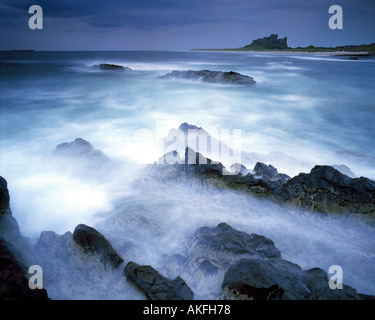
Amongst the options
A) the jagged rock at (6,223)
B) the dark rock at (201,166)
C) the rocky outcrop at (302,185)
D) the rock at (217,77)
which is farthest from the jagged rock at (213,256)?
the rock at (217,77)

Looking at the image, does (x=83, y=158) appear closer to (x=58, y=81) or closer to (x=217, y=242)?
(x=217, y=242)

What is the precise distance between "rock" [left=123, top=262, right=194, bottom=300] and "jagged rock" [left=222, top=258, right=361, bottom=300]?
518mm

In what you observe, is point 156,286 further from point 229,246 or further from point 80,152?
point 80,152

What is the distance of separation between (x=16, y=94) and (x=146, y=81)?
353 inches

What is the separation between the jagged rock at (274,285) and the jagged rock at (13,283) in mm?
2165

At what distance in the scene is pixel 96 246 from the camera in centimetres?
345

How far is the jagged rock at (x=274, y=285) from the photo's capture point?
2.64 metres

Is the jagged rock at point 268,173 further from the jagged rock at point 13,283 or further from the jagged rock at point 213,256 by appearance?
the jagged rock at point 13,283

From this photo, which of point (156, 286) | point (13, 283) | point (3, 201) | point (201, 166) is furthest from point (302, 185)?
point (3, 201)

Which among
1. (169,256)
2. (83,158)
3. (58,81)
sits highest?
(58,81)

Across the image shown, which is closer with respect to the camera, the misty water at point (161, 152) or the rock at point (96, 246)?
the rock at point (96, 246)

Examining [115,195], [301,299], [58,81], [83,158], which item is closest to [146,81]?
[58,81]

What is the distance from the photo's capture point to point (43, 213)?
16.5ft

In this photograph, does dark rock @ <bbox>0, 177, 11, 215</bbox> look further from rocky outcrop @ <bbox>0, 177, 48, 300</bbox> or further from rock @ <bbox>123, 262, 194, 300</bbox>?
rock @ <bbox>123, 262, 194, 300</bbox>
